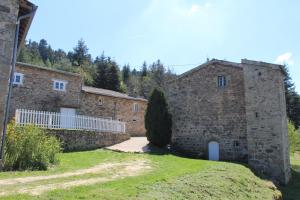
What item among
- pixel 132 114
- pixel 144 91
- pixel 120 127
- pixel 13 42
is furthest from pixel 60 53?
pixel 13 42

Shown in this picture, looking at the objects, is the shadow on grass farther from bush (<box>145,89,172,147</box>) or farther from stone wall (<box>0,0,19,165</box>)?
stone wall (<box>0,0,19,165</box>)

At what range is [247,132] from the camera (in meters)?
20.5

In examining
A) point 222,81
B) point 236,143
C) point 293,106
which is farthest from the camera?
point 293,106

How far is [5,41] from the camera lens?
8578 millimetres

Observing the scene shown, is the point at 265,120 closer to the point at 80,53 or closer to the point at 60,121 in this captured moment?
the point at 60,121

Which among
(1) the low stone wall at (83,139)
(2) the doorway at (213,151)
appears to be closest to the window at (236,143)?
(2) the doorway at (213,151)

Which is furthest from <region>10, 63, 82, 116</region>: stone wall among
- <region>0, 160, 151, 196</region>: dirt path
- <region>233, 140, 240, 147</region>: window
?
<region>233, 140, 240, 147</region>: window

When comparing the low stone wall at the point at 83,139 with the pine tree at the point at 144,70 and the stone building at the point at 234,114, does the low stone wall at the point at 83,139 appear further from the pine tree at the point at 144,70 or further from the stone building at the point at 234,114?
the pine tree at the point at 144,70

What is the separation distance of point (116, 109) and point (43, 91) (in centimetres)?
749

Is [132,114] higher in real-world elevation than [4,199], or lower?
higher

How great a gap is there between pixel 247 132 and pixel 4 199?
1657 centimetres

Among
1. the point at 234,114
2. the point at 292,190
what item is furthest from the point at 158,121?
the point at 292,190

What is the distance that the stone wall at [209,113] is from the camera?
69.8 ft

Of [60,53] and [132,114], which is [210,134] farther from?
[60,53]
